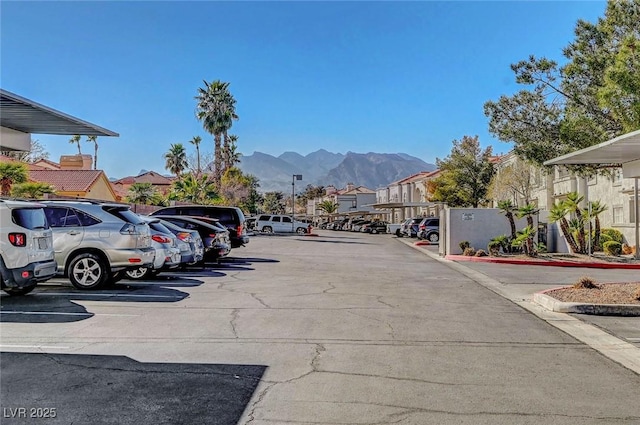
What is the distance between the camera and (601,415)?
483 cm

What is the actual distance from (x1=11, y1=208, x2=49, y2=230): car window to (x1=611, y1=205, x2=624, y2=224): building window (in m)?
25.9

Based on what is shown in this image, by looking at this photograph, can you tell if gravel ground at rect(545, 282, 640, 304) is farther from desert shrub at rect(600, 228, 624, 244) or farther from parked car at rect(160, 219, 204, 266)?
desert shrub at rect(600, 228, 624, 244)

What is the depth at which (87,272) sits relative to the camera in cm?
1155

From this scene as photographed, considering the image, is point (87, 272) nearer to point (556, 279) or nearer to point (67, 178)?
point (556, 279)

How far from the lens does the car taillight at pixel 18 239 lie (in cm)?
898

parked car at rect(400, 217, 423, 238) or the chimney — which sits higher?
the chimney

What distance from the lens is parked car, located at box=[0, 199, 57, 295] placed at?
8.88 meters

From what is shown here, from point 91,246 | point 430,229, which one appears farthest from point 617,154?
point 430,229

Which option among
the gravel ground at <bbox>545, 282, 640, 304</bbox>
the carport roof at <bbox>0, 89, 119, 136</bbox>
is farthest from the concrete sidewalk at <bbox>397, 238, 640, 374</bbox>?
the carport roof at <bbox>0, 89, 119, 136</bbox>

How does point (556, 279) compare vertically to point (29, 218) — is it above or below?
below

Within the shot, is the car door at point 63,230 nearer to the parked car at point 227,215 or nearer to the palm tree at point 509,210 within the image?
the parked car at point 227,215

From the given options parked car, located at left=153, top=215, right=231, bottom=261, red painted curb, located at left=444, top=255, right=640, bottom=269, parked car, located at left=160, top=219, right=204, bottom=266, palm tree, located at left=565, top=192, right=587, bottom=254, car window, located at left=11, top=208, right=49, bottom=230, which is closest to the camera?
car window, located at left=11, top=208, right=49, bottom=230

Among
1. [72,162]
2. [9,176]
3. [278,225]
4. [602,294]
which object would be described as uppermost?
[72,162]

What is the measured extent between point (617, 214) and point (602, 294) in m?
18.9
